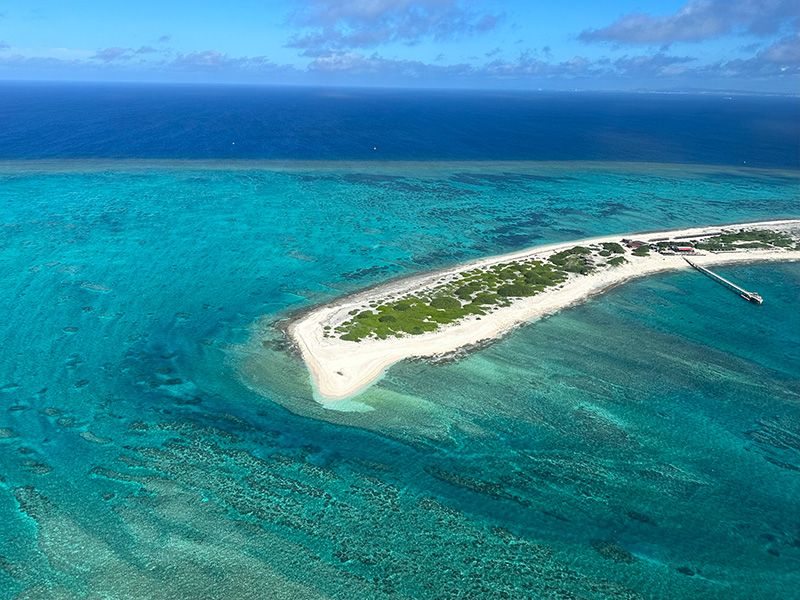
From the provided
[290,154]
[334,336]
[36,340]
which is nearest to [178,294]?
[36,340]

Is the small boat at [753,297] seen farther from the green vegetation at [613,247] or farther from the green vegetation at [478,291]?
the green vegetation at [613,247]

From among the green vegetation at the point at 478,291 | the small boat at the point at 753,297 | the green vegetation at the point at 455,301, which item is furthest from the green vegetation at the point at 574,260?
the small boat at the point at 753,297

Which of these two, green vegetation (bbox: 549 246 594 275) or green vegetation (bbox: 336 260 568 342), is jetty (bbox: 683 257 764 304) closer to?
green vegetation (bbox: 549 246 594 275)

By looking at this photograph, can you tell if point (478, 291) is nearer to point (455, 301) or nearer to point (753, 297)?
point (455, 301)

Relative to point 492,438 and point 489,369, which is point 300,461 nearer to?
point 492,438

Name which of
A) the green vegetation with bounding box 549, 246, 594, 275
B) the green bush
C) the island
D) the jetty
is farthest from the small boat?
the green bush
